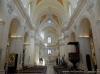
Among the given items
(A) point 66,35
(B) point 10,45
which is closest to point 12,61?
(B) point 10,45

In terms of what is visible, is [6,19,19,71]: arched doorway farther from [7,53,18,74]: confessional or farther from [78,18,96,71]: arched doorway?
[78,18,96,71]: arched doorway

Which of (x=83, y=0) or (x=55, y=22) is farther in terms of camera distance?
(x=55, y=22)

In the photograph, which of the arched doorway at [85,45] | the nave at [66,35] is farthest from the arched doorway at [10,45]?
the arched doorway at [85,45]

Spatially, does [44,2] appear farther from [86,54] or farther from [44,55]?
[44,55]

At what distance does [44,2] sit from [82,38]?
10.4 meters

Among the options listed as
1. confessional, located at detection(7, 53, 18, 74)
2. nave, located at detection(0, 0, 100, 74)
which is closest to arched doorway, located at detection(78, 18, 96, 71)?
nave, located at detection(0, 0, 100, 74)

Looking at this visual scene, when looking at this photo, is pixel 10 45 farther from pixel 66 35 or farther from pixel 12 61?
pixel 66 35

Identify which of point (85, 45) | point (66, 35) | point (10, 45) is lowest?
point (85, 45)

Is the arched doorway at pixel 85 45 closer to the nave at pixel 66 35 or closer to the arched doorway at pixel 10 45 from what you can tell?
the nave at pixel 66 35

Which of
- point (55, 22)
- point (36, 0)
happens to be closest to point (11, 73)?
point (36, 0)

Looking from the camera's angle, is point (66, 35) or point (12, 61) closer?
point (12, 61)

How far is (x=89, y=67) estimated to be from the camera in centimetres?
1118

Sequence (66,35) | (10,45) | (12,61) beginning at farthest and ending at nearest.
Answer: (66,35), (10,45), (12,61)

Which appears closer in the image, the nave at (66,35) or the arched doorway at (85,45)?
the nave at (66,35)
